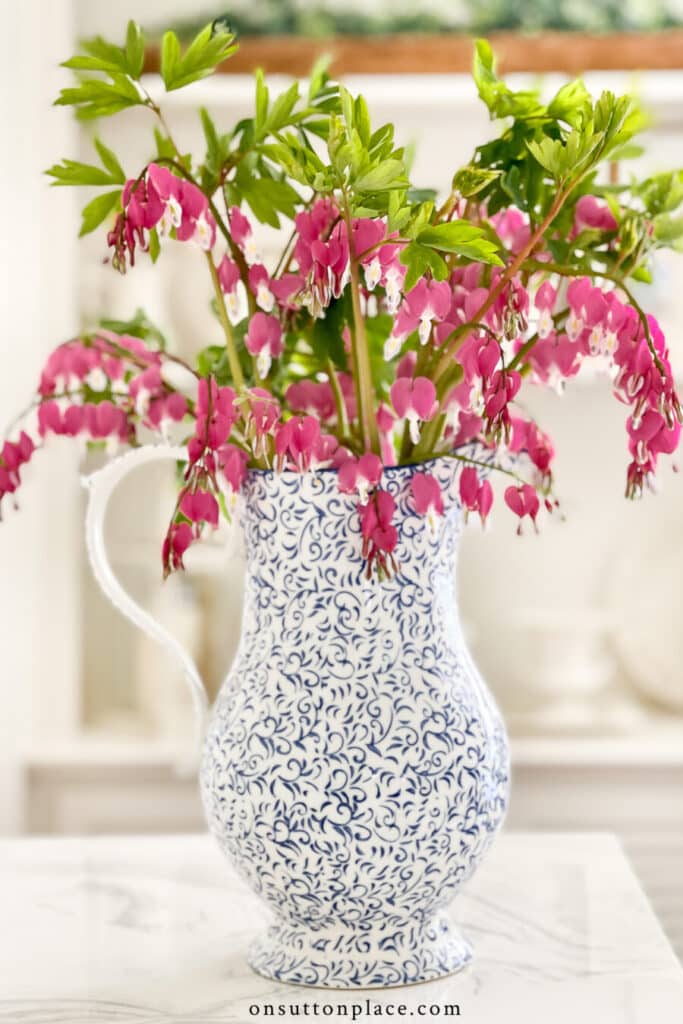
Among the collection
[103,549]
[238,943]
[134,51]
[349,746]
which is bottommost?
[238,943]

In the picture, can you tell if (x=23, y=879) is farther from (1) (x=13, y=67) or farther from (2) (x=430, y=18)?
(2) (x=430, y=18)

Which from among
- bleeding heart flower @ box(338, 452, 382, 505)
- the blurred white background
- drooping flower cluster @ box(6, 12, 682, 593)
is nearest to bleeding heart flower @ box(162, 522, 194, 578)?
drooping flower cluster @ box(6, 12, 682, 593)

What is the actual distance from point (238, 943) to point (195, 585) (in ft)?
4.13

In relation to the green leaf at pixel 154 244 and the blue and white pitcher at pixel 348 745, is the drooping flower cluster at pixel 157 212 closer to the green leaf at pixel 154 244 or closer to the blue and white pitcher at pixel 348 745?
the green leaf at pixel 154 244

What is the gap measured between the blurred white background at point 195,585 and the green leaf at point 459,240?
1.22 m

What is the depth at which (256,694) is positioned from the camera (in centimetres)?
88

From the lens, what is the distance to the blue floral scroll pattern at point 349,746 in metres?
0.85

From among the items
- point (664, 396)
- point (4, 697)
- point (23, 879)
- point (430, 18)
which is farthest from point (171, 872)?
point (430, 18)

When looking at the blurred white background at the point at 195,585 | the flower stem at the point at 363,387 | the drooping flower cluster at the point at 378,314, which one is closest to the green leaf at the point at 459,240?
the drooping flower cluster at the point at 378,314

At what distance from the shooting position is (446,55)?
2.12m

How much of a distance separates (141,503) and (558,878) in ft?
4.16

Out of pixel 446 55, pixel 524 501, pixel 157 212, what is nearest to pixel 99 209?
pixel 157 212

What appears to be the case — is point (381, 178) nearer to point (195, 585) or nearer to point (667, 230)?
point (667, 230)

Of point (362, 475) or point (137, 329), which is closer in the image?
point (362, 475)
